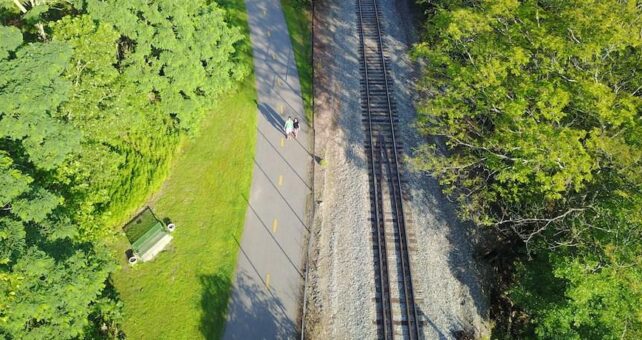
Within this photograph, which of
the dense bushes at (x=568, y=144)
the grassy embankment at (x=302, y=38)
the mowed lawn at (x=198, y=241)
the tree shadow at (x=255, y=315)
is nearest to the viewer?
the dense bushes at (x=568, y=144)

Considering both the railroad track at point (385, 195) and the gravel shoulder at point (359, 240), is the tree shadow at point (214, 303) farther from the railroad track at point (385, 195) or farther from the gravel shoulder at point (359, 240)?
the railroad track at point (385, 195)

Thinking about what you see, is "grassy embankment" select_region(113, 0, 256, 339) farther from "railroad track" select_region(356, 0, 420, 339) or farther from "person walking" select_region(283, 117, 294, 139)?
"railroad track" select_region(356, 0, 420, 339)

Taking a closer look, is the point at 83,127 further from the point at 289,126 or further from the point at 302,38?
the point at 302,38

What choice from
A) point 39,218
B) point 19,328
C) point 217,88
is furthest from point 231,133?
point 19,328

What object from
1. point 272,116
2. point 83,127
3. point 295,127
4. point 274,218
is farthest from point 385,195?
point 83,127

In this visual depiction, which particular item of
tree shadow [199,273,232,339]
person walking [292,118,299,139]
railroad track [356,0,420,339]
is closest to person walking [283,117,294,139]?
person walking [292,118,299,139]

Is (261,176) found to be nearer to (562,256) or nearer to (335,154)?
(335,154)

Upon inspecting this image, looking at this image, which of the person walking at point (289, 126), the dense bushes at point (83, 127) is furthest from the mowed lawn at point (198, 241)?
the person walking at point (289, 126)
